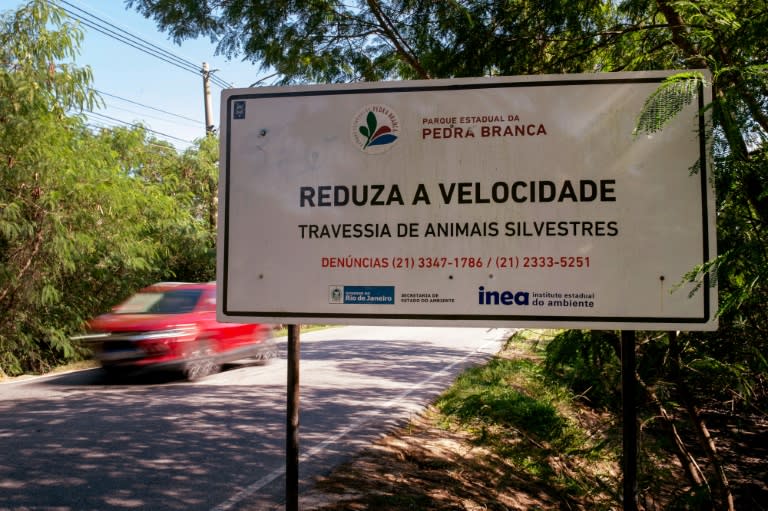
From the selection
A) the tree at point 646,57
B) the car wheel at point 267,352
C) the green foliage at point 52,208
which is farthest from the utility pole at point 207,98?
the tree at point 646,57

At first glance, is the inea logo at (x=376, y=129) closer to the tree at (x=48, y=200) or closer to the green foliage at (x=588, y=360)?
the green foliage at (x=588, y=360)

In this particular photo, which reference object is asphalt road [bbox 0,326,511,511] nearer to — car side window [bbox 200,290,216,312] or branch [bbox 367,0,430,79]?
car side window [bbox 200,290,216,312]

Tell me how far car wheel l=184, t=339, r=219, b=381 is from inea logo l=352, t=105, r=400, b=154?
27.3 ft

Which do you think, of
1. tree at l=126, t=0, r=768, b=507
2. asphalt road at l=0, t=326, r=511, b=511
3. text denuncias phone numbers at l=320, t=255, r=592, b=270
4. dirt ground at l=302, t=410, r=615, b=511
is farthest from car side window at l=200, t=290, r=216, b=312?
text denuncias phone numbers at l=320, t=255, r=592, b=270

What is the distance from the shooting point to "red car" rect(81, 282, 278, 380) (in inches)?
384

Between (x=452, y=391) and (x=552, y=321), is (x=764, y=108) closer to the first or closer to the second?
(x=552, y=321)

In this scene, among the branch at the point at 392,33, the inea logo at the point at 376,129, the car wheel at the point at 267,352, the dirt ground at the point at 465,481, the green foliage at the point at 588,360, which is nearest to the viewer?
the inea logo at the point at 376,129

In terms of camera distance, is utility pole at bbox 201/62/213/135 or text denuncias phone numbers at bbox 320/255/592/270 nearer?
text denuncias phone numbers at bbox 320/255/592/270

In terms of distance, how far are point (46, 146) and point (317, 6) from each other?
Answer: 812cm

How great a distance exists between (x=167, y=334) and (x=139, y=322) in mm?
503

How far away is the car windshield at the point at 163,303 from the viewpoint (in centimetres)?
1042

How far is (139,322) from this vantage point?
9898 mm

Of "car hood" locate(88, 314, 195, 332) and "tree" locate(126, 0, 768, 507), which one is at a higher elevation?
"tree" locate(126, 0, 768, 507)

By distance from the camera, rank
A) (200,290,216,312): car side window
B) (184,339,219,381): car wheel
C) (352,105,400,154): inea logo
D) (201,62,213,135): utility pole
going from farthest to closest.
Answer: (201,62,213,135): utility pole → (200,290,216,312): car side window → (184,339,219,381): car wheel → (352,105,400,154): inea logo
